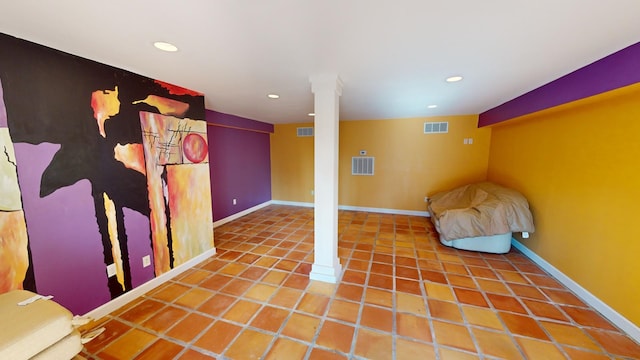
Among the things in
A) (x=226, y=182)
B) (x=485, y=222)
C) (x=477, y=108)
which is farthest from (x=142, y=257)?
(x=477, y=108)

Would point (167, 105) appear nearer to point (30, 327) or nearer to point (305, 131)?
point (30, 327)

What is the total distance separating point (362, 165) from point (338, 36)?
4.13 m

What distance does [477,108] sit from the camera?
3.95m

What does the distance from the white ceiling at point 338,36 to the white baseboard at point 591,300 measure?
2.16 meters

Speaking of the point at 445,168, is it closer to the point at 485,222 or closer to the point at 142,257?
the point at 485,222

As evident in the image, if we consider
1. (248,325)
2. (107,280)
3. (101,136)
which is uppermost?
(101,136)

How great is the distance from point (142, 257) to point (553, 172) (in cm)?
487

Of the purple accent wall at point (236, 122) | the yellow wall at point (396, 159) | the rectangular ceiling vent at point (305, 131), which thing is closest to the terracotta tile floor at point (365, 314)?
the yellow wall at point (396, 159)

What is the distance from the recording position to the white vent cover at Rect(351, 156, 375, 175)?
17.7ft

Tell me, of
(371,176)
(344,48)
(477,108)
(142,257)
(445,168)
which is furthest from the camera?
(371,176)

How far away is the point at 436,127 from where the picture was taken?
480 cm

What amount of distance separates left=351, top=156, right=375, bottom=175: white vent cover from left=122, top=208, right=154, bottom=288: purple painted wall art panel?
423 centimetres

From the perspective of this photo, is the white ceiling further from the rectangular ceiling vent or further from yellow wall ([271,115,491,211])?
the rectangular ceiling vent

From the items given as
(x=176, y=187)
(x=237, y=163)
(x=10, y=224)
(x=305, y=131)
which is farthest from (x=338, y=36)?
(x=305, y=131)
